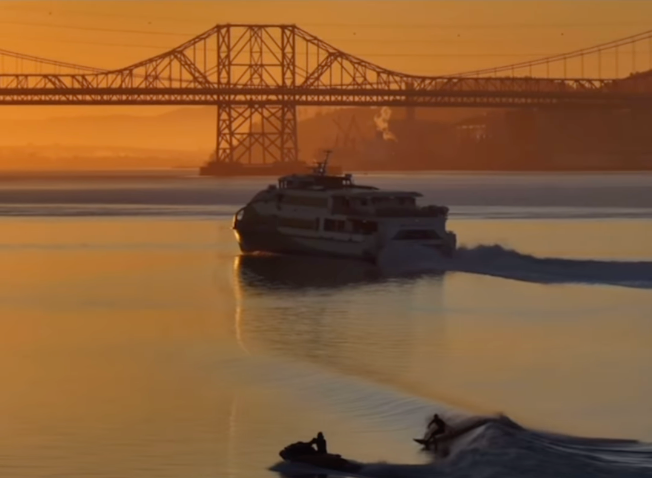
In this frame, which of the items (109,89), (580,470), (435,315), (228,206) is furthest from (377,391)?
(109,89)

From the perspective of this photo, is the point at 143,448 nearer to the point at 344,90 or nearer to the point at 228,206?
the point at 228,206

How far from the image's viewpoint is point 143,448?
15.1m

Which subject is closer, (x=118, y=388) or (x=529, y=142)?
(x=118, y=388)

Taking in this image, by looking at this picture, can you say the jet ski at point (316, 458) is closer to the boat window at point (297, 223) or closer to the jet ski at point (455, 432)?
the jet ski at point (455, 432)

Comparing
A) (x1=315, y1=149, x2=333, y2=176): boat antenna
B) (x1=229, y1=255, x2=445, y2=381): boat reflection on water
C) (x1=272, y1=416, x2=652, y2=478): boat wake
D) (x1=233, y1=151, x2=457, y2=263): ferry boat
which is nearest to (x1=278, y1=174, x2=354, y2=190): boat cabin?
(x1=233, y1=151, x2=457, y2=263): ferry boat

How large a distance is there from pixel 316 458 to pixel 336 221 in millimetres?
25780

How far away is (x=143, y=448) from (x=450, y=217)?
160 ft

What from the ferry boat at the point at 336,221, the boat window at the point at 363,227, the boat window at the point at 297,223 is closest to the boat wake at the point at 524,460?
the ferry boat at the point at 336,221

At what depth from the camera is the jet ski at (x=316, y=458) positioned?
14.0m

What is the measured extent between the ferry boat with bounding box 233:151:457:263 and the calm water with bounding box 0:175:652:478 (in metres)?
0.60

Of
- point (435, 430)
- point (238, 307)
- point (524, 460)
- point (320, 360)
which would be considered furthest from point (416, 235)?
point (524, 460)

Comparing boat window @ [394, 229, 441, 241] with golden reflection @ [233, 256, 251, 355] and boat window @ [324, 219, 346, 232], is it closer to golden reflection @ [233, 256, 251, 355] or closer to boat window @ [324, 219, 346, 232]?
boat window @ [324, 219, 346, 232]

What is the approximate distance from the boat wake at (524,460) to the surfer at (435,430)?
20 centimetres

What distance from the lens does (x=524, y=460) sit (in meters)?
14.1
